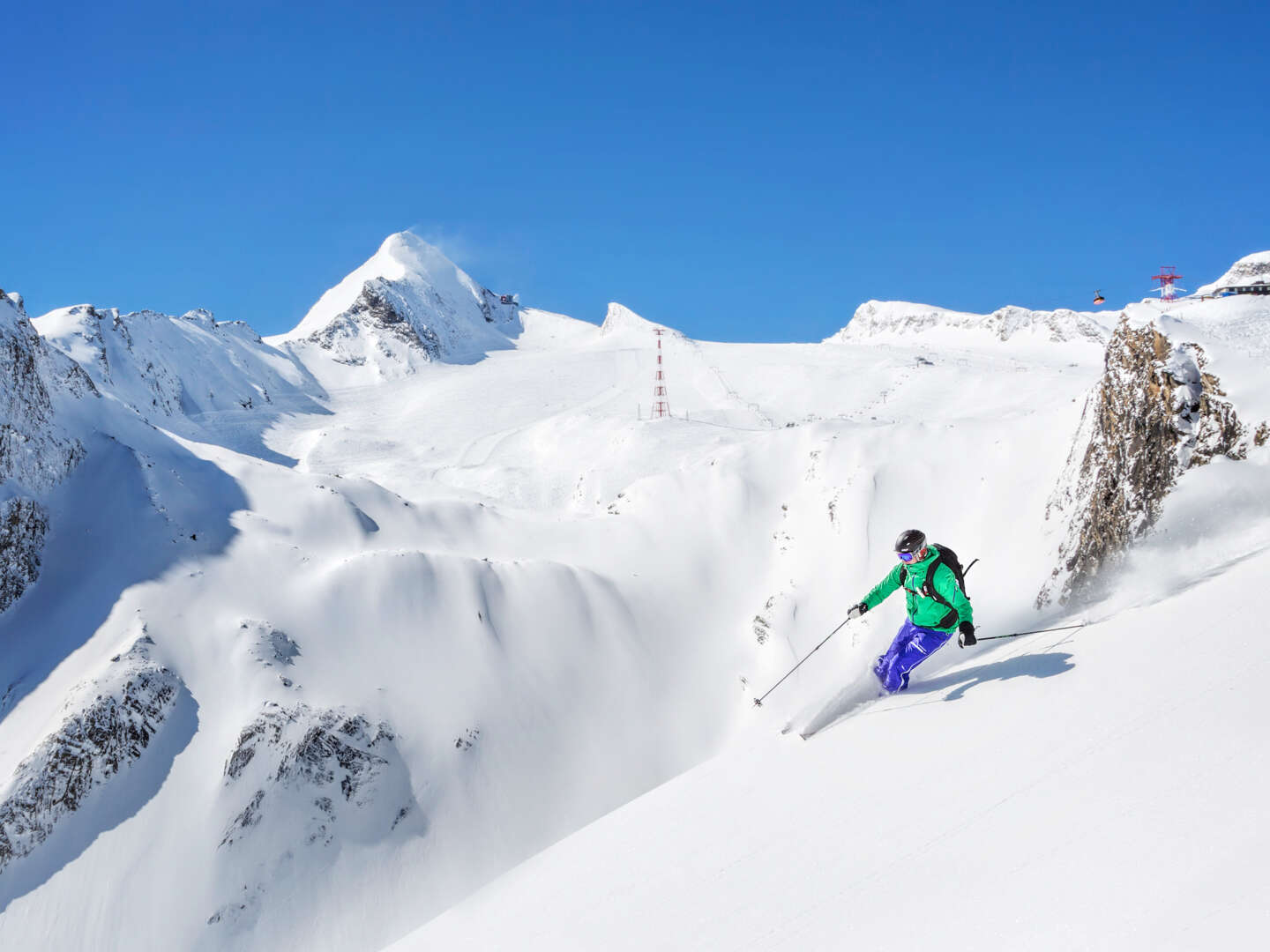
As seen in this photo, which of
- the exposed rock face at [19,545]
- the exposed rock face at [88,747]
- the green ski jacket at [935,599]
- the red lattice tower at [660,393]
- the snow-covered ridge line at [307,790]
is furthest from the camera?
the red lattice tower at [660,393]

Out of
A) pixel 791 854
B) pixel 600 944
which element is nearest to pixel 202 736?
pixel 600 944

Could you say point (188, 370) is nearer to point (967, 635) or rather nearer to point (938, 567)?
point (938, 567)

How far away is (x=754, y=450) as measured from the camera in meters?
32.2

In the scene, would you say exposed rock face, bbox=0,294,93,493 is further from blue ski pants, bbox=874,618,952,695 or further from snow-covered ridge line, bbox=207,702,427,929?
blue ski pants, bbox=874,618,952,695

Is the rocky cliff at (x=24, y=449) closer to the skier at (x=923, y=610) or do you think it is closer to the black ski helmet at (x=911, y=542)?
the skier at (x=923, y=610)

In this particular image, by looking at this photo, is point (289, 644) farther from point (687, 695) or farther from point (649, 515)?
point (649, 515)

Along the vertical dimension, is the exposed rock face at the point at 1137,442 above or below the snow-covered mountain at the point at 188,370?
below

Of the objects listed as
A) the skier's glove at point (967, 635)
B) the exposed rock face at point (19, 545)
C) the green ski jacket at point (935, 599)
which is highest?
the exposed rock face at point (19, 545)

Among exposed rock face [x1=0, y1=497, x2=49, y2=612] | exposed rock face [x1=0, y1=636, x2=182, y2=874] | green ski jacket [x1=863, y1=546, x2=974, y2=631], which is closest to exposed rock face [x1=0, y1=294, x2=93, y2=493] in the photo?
exposed rock face [x1=0, y1=497, x2=49, y2=612]

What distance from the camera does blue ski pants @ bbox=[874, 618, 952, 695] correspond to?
7996mm

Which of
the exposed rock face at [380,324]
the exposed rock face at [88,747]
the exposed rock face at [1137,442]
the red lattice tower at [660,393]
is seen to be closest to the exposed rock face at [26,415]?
the exposed rock face at [88,747]

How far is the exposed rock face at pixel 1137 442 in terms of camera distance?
11.6 meters

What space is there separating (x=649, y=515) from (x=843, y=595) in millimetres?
8771

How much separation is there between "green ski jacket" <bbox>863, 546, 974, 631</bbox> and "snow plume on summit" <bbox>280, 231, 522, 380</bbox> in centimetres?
7928
